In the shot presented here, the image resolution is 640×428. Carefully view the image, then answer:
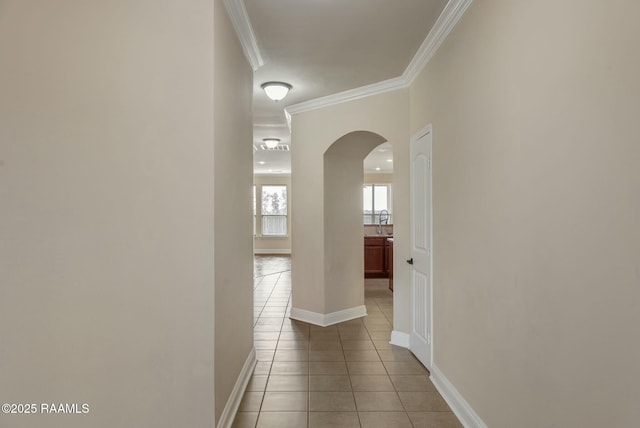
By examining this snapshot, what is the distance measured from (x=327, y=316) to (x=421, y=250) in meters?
1.69

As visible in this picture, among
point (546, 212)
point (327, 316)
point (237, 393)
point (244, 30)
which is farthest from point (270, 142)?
point (546, 212)

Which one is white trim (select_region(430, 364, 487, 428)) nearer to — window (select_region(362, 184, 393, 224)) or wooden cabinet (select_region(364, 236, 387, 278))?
wooden cabinet (select_region(364, 236, 387, 278))

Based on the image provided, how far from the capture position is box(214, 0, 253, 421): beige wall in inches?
82.7

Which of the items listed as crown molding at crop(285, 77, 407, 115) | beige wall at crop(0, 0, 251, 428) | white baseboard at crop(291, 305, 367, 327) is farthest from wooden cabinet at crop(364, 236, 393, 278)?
beige wall at crop(0, 0, 251, 428)

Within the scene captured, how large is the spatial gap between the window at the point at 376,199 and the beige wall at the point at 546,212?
916cm

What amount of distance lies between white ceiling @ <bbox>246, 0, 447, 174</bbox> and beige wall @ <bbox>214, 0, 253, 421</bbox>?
335 millimetres

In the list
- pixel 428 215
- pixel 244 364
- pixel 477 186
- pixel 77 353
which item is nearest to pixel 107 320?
pixel 77 353

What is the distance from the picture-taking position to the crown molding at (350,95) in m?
3.82

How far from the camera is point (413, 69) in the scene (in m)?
3.42

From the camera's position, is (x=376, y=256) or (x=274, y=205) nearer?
(x=376, y=256)

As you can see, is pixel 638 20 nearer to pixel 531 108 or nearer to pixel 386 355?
pixel 531 108

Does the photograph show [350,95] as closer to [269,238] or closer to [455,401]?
[455,401]

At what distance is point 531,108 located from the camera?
1.62 m

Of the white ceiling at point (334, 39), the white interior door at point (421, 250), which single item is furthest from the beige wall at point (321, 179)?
the white ceiling at point (334, 39)
